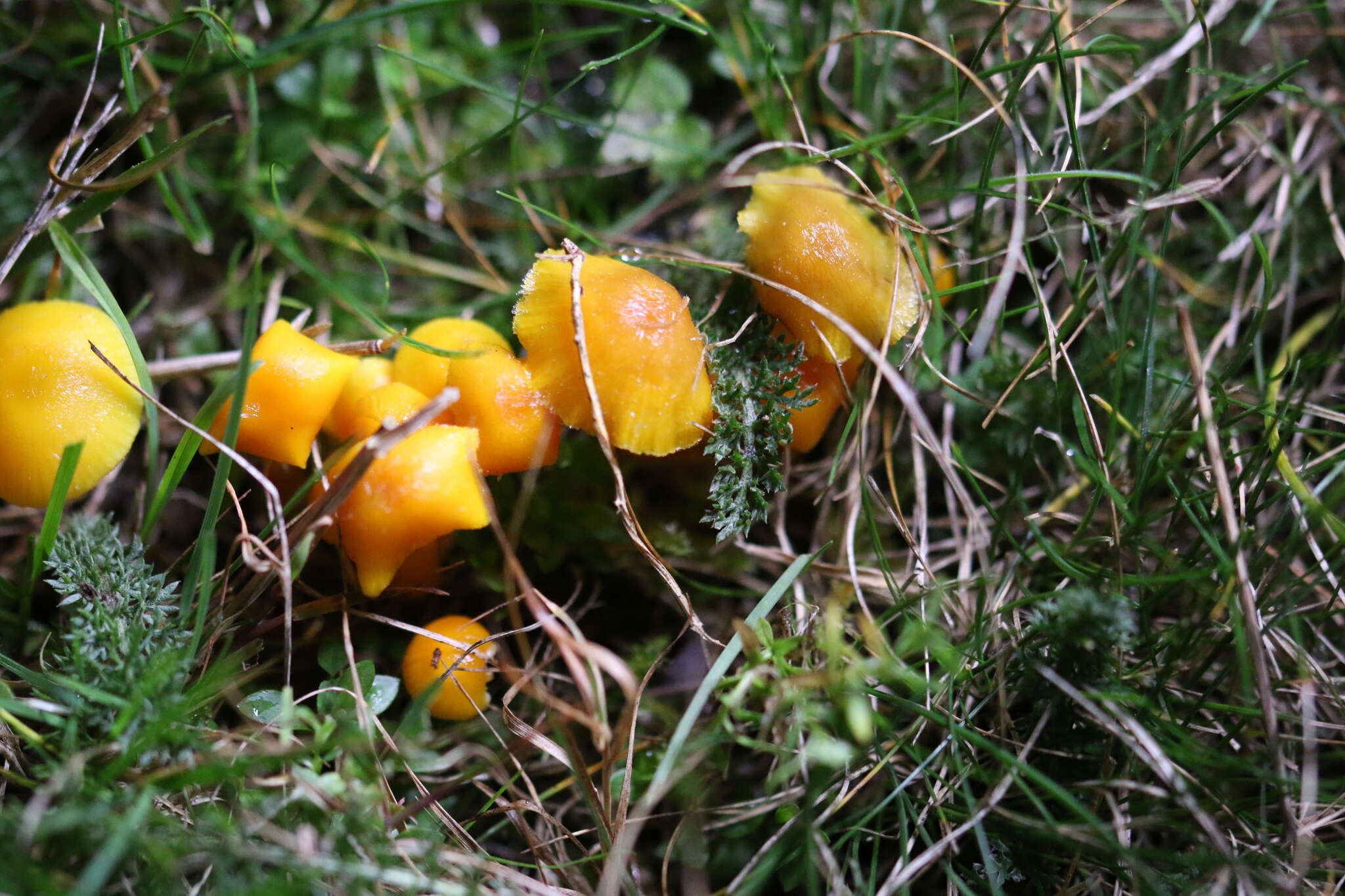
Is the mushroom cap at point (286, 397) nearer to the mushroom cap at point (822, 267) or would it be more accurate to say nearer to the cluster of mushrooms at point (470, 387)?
the cluster of mushrooms at point (470, 387)

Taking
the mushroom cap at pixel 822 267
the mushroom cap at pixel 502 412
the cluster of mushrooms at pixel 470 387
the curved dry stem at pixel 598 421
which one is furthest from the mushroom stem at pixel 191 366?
the mushroom cap at pixel 822 267

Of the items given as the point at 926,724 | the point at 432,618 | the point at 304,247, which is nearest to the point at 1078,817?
the point at 926,724

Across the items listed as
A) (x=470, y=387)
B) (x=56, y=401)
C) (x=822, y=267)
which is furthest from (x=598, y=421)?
(x=56, y=401)

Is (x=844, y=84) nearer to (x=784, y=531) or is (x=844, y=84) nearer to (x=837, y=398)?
(x=837, y=398)

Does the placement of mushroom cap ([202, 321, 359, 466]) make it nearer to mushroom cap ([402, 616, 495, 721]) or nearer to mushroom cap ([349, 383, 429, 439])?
mushroom cap ([349, 383, 429, 439])

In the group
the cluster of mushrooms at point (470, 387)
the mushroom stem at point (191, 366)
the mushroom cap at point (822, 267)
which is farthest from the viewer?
the mushroom stem at point (191, 366)

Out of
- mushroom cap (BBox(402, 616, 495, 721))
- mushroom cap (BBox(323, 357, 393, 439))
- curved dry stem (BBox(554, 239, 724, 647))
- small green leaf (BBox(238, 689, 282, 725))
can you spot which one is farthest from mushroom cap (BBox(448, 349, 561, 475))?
small green leaf (BBox(238, 689, 282, 725))

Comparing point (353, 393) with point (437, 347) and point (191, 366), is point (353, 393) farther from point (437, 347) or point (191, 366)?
point (191, 366)
